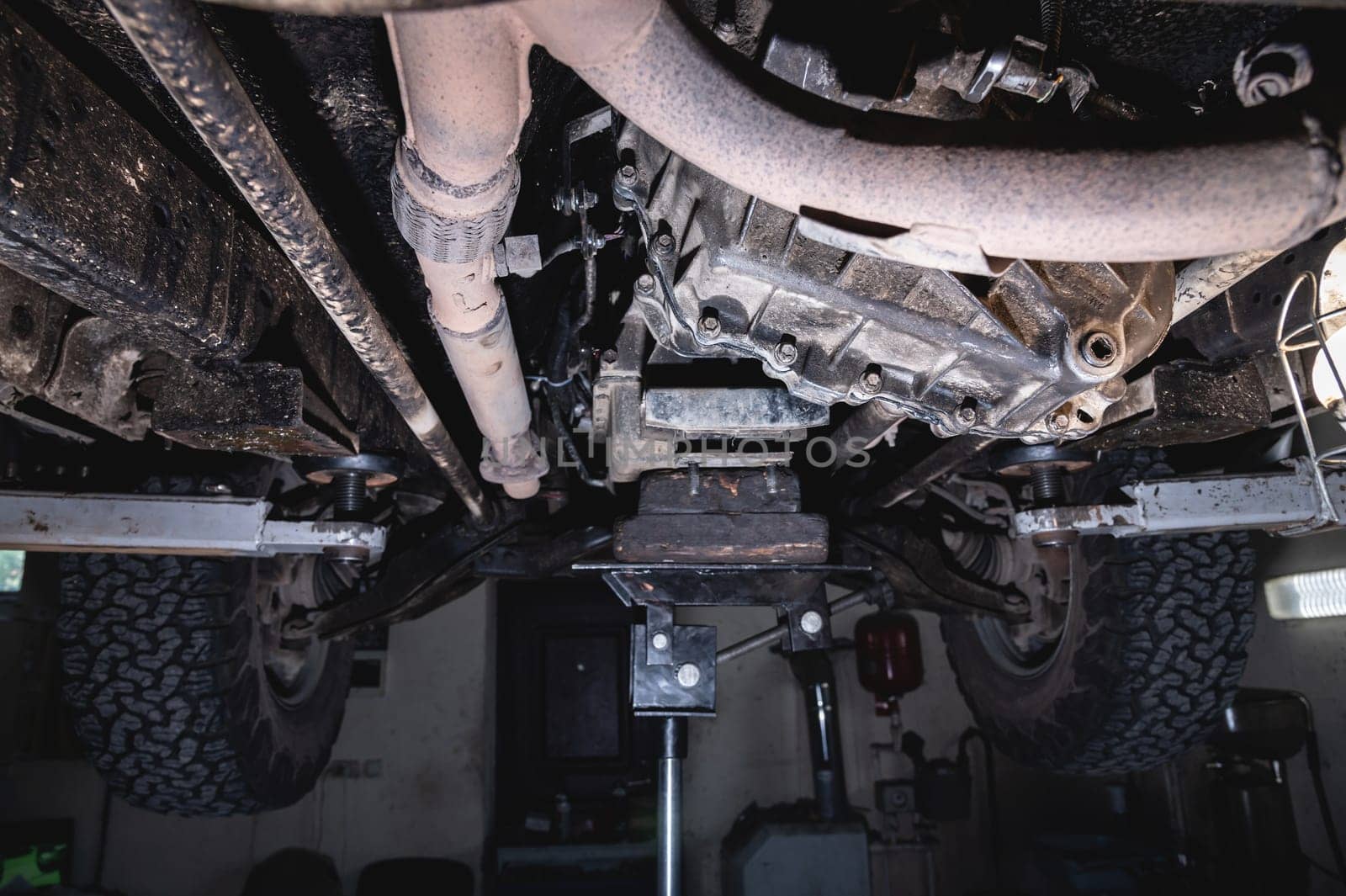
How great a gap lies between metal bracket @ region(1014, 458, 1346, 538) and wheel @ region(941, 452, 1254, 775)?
119 mm

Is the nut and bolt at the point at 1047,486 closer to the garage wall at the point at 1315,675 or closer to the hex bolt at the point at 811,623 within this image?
the hex bolt at the point at 811,623

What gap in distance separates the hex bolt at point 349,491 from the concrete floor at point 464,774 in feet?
6.80

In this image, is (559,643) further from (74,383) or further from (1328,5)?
(1328,5)

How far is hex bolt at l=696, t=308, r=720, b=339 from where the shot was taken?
1067mm

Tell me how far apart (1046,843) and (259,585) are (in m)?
3.31

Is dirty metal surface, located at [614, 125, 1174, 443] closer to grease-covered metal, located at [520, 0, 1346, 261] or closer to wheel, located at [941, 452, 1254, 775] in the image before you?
grease-covered metal, located at [520, 0, 1346, 261]

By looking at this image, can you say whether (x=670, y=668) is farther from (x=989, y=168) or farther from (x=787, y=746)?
(x=787, y=746)

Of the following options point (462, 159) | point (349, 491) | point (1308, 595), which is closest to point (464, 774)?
point (349, 491)

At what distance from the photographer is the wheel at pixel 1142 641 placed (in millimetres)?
1776

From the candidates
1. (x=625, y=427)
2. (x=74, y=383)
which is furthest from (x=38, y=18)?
(x=625, y=427)

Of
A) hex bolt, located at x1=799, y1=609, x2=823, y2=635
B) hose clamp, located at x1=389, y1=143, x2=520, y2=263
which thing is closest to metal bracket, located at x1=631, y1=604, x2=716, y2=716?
hex bolt, located at x1=799, y1=609, x2=823, y2=635

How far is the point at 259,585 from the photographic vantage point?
6.40 feet

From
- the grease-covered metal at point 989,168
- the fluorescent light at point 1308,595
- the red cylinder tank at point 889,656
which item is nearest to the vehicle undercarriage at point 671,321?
the grease-covered metal at point 989,168

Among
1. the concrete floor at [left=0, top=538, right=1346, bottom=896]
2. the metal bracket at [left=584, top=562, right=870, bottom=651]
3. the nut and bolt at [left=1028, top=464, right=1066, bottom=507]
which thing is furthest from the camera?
the concrete floor at [left=0, top=538, right=1346, bottom=896]
